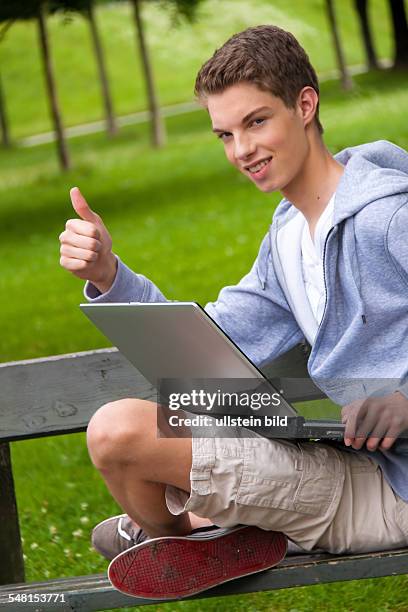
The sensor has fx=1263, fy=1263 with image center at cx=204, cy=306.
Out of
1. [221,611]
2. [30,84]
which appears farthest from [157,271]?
[30,84]

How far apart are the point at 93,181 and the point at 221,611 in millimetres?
17738

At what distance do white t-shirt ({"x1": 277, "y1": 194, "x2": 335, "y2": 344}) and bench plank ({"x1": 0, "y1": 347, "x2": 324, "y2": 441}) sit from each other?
62 centimetres

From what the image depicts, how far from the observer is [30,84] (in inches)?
1886

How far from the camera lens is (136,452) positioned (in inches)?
119

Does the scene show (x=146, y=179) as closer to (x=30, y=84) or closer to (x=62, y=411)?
(x=62, y=411)

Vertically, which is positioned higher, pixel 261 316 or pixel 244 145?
pixel 244 145

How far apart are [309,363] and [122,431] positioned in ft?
1.78

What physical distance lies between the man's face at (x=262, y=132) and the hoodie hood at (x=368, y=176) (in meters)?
0.15

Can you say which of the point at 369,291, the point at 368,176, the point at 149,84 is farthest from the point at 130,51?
the point at 369,291

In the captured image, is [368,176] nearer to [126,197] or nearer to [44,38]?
[126,197]

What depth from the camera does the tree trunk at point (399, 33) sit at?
92.4 feet

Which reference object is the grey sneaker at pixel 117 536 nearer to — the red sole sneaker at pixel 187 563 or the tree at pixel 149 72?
the red sole sneaker at pixel 187 563

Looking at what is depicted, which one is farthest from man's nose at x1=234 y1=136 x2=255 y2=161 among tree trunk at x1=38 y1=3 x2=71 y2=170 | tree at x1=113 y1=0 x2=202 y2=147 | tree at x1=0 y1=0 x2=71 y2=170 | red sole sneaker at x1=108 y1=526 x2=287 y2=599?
tree trunk at x1=38 y1=3 x2=71 y2=170

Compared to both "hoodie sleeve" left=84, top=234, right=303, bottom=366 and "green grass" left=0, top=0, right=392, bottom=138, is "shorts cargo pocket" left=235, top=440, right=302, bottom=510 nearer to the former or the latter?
"hoodie sleeve" left=84, top=234, right=303, bottom=366
